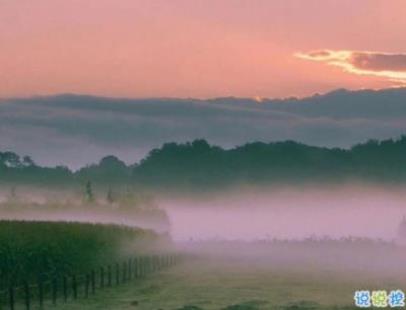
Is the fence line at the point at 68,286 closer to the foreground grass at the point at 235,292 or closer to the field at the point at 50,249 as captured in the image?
the field at the point at 50,249

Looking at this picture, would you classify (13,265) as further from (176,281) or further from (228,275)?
(228,275)

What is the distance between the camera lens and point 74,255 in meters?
74.1

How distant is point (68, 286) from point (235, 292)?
388 inches

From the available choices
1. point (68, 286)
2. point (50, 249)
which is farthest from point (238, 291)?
point (50, 249)

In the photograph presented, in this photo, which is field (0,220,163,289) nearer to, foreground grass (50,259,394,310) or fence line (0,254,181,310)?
fence line (0,254,181,310)

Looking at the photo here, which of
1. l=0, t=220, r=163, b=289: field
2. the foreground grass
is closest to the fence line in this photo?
l=0, t=220, r=163, b=289: field

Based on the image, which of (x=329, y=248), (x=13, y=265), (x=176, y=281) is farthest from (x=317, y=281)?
(x=329, y=248)

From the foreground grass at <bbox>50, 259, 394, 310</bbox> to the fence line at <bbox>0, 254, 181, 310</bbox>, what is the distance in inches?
46.1

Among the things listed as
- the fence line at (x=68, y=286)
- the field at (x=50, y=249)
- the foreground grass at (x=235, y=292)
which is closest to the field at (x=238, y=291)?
the foreground grass at (x=235, y=292)

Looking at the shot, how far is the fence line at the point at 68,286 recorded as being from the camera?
52.3 meters

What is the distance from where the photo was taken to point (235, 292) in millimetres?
64312

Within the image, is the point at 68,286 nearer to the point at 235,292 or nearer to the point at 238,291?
the point at 235,292

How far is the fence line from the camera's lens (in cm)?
5233

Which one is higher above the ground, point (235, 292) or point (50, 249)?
point (50, 249)
